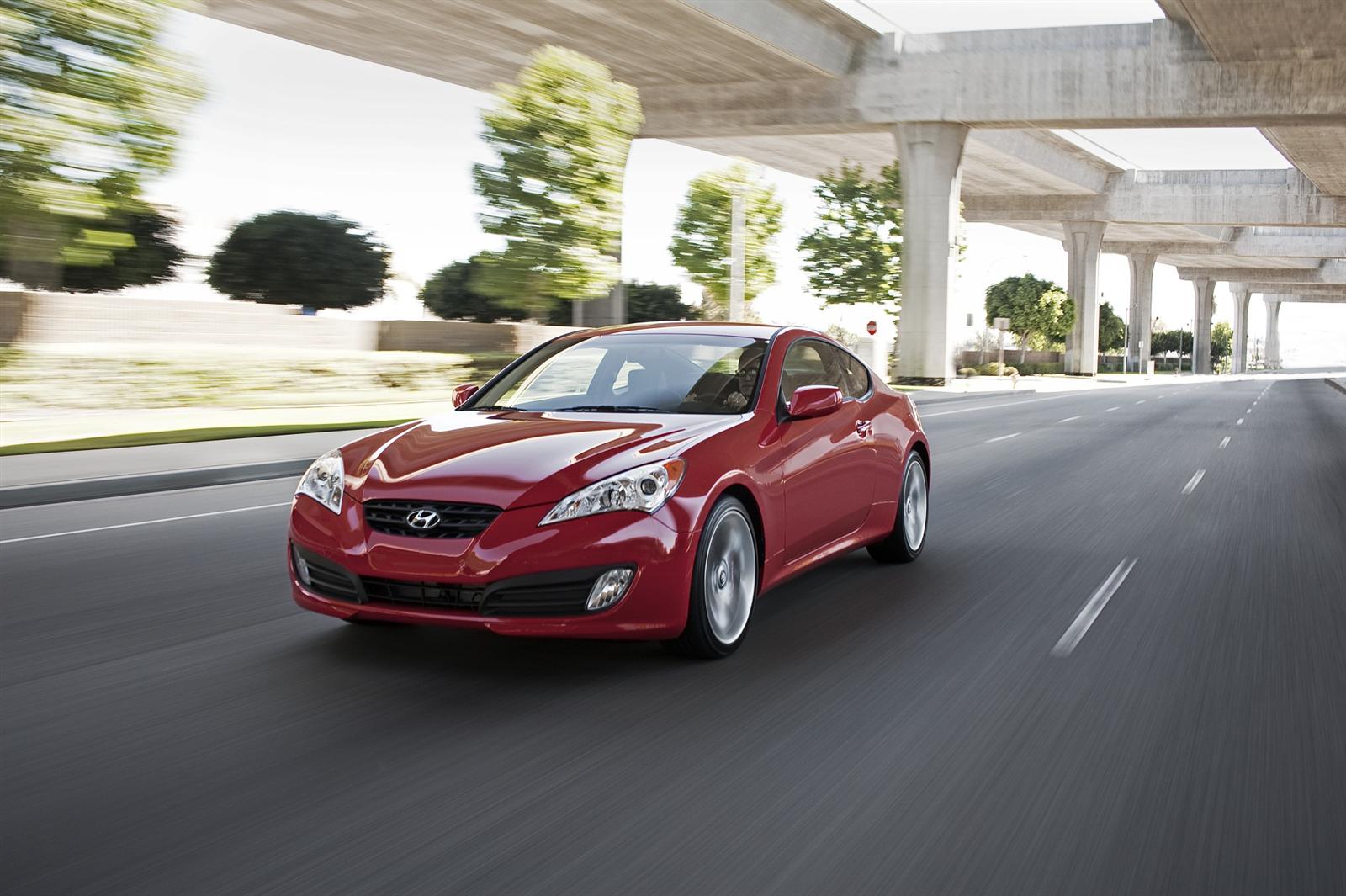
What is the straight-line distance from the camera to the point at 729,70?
4172 cm

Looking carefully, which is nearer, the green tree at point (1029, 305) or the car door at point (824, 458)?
the car door at point (824, 458)

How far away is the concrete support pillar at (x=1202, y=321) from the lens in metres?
114

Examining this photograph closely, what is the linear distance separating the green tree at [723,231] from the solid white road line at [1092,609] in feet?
153

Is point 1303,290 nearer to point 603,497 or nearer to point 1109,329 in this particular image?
point 1109,329

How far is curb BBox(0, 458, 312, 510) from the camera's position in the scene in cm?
1185

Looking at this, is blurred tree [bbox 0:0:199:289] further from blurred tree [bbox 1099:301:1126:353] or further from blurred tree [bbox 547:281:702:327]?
blurred tree [bbox 1099:301:1126:353]

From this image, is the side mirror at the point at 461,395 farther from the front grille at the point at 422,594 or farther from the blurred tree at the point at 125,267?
the blurred tree at the point at 125,267

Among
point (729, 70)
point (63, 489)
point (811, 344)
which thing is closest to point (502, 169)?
point (729, 70)

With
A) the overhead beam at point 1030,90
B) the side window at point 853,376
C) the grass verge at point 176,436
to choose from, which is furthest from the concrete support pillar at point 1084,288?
the side window at point 853,376

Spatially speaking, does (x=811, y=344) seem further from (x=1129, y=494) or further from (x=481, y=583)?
(x=1129, y=494)

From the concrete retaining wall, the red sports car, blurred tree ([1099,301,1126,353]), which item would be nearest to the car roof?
the red sports car

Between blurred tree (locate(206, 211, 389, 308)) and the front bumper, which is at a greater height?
blurred tree (locate(206, 211, 389, 308))

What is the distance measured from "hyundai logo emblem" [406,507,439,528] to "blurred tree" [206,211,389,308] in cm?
4320

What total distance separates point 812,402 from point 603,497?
1691 mm
